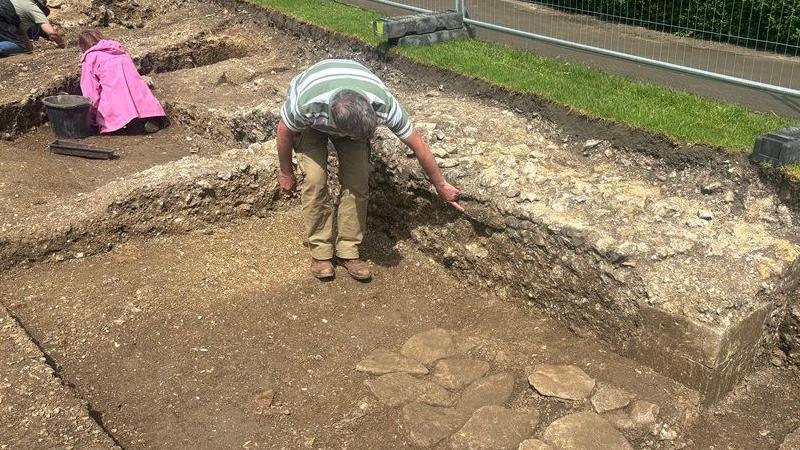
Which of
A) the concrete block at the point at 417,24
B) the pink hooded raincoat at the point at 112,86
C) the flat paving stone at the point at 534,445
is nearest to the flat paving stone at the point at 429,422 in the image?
the flat paving stone at the point at 534,445

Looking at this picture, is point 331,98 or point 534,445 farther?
point 331,98

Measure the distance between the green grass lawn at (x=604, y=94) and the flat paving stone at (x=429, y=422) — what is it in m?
2.62

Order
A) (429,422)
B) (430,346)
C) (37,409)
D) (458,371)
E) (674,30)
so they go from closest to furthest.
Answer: (37,409), (429,422), (458,371), (430,346), (674,30)

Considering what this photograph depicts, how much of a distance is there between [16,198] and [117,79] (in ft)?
7.11

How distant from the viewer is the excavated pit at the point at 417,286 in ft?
11.9

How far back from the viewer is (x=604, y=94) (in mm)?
5969

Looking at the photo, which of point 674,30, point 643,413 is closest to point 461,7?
point 674,30

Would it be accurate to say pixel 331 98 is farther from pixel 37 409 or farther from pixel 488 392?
pixel 37 409

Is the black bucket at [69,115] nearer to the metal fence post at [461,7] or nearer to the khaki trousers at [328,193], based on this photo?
the khaki trousers at [328,193]

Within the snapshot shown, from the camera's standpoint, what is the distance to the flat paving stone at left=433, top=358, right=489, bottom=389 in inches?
150

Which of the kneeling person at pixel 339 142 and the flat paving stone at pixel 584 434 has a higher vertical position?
the kneeling person at pixel 339 142

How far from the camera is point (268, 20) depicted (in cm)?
972

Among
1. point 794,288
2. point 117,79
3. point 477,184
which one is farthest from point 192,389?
point 117,79

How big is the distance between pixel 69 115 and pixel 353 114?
472 cm
